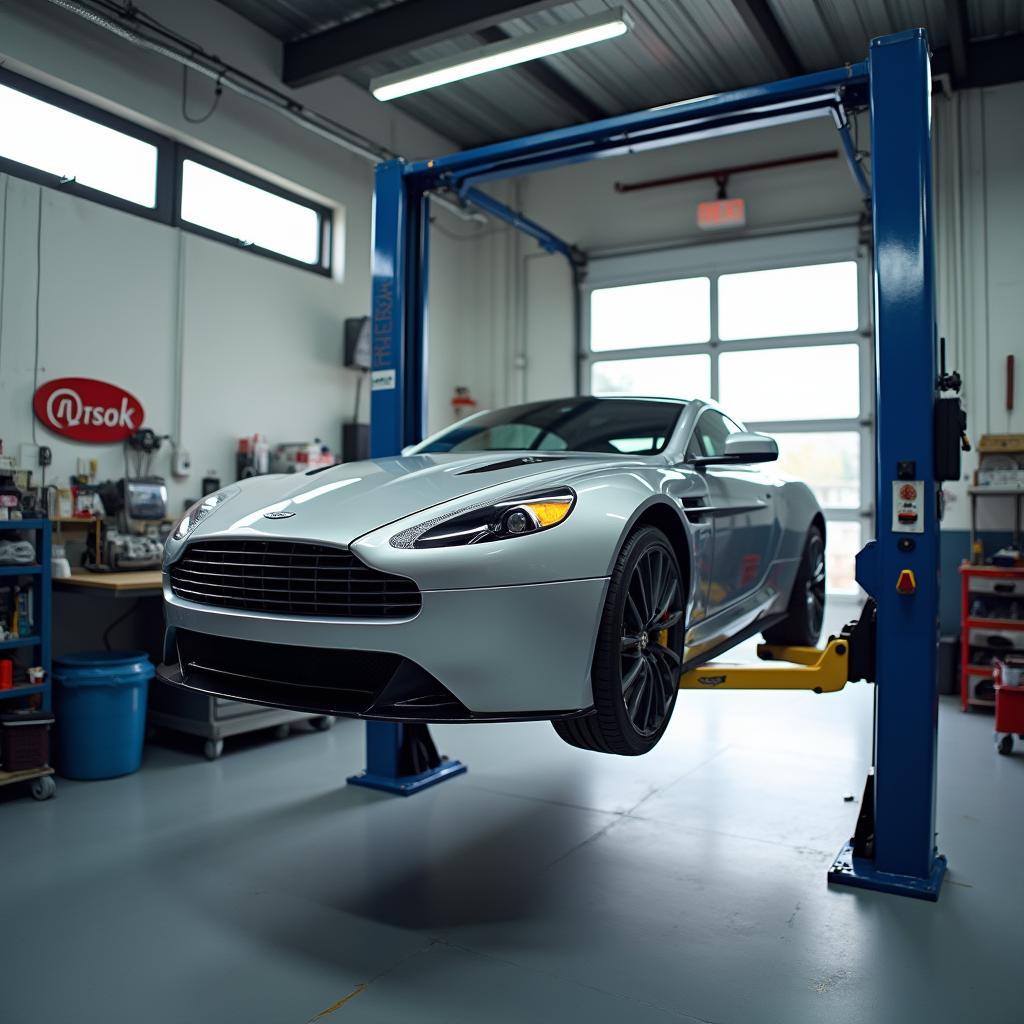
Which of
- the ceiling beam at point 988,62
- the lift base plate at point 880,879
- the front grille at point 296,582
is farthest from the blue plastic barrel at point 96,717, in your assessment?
the ceiling beam at point 988,62

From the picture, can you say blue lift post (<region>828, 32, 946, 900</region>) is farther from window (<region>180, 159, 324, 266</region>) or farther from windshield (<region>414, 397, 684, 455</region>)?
window (<region>180, 159, 324, 266</region>)

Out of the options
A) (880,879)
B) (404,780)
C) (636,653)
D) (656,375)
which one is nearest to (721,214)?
(656,375)

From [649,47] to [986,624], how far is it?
15.5 ft

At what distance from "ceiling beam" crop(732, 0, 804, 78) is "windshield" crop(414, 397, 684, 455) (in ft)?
13.2

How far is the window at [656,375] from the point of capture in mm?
7781

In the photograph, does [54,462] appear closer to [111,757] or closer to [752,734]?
[111,757]

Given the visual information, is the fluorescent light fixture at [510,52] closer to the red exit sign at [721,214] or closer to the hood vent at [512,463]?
the red exit sign at [721,214]

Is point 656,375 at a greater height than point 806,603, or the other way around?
point 656,375

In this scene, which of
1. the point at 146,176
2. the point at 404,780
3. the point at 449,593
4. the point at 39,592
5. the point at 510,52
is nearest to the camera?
the point at 449,593

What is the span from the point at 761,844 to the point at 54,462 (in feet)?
13.2

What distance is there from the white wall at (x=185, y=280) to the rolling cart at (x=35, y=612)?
1.01m

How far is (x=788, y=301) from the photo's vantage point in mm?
7457

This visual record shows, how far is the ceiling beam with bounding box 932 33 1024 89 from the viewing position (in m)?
6.47

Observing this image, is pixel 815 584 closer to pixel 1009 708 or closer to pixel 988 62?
pixel 1009 708
